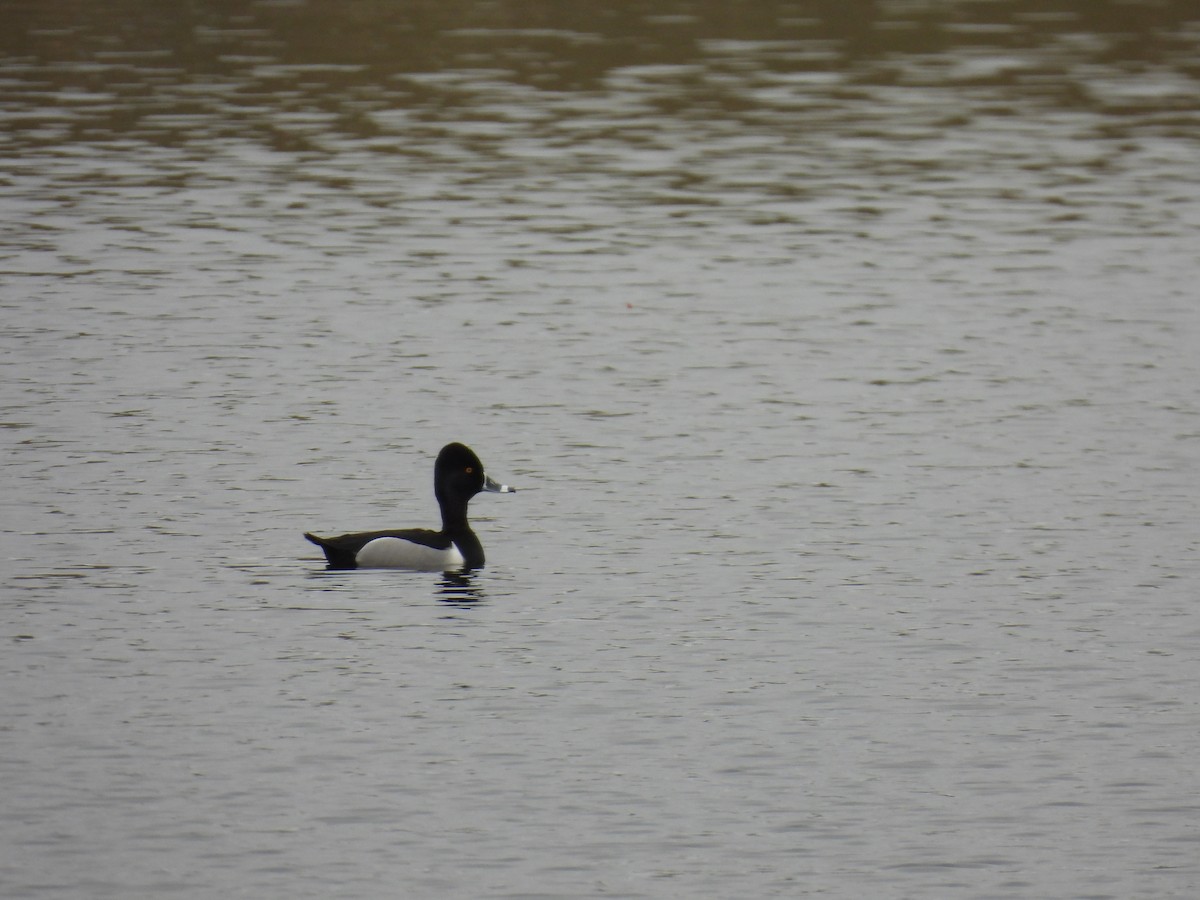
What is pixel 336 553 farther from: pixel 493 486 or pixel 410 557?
pixel 493 486

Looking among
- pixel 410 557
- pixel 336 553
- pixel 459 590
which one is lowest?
pixel 459 590

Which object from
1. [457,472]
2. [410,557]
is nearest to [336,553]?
[410,557]

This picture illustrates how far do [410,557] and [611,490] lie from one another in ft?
6.93

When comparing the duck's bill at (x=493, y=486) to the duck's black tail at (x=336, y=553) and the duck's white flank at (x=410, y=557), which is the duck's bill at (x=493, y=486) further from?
the duck's black tail at (x=336, y=553)

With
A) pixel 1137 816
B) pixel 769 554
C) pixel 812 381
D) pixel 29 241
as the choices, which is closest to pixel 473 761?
pixel 1137 816

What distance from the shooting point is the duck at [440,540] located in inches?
563

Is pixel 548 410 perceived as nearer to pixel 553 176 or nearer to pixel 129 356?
pixel 129 356

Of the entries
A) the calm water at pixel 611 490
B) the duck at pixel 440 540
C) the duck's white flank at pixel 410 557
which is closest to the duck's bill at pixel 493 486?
the duck at pixel 440 540

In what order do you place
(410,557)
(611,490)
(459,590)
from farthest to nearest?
(611,490) < (410,557) < (459,590)

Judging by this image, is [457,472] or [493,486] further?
[493,486]

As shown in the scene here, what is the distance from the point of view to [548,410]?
1844 cm

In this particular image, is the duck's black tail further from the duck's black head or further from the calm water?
the duck's black head

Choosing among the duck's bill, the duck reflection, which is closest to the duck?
the duck's bill

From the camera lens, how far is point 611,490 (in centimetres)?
1619
